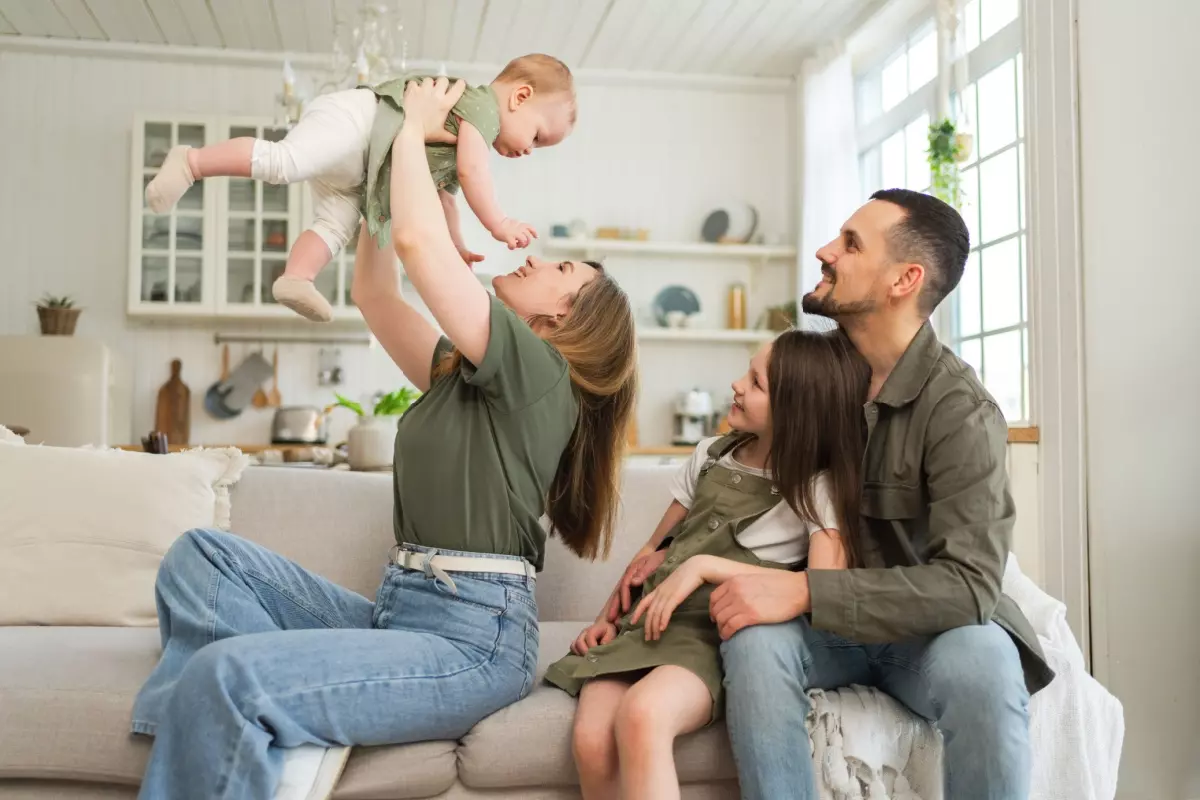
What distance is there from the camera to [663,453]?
5.06 m

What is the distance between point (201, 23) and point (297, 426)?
1.88 meters

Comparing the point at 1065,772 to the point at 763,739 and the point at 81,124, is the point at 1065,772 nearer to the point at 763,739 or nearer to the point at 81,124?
the point at 763,739

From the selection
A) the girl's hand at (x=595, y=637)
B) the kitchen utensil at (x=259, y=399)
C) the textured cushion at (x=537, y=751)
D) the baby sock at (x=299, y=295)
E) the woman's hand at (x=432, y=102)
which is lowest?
the textured cushion at (x=537, y=751)

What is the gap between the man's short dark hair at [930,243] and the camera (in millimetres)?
1679

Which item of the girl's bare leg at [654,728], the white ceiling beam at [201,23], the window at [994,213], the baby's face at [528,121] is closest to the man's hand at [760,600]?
the girl's bare leg at [654,728]

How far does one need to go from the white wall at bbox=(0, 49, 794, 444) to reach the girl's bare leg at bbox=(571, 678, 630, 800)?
3.93 m

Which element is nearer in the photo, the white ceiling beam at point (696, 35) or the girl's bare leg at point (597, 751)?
the girl's bare leg at point (597, 751)

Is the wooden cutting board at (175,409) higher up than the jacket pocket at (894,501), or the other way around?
the wooden cutting board at (175,409)

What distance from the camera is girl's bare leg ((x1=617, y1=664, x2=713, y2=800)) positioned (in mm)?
1382

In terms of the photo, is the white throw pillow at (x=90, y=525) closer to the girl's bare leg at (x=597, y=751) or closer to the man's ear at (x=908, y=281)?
the girl's bare leg at (x=597, y=751)

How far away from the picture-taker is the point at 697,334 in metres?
5.25

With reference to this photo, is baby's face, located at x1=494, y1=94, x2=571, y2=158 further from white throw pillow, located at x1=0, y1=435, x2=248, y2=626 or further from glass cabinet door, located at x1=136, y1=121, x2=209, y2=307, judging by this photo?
glass cabinet door, located at x1=136, y1=121, x2=209, y2=307

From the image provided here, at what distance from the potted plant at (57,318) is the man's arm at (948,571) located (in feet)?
14.1

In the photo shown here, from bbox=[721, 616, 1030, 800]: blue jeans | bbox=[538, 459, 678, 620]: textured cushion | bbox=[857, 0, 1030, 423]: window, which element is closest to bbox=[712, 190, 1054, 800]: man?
bbox=[721, 616, 1030, 800]: blue jeans
